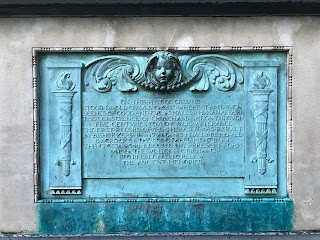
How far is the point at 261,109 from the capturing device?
17.6 feet

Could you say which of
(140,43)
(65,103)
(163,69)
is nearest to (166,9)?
(140,43)

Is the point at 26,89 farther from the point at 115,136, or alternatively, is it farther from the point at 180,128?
the point at 180,128

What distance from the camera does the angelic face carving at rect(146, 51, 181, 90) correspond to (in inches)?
207

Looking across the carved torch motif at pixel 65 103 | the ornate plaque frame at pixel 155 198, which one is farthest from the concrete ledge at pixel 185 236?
the carved torch motif at pixel 65 103

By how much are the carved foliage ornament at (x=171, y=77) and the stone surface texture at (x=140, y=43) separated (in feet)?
0.71

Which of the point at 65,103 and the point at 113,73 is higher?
the point at 113,73

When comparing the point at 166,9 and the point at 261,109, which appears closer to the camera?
the point at 166,9

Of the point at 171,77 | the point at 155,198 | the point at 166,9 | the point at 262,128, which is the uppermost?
the point at 166,9

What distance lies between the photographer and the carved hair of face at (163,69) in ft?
17.2

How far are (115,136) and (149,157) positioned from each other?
1.75ft

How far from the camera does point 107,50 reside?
5340mm

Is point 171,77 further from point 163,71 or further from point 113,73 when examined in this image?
point 113,73

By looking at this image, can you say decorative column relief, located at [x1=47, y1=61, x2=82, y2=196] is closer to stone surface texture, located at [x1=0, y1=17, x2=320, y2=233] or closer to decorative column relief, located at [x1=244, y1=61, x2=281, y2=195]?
stone surface texture, located at [x1=0, y1=17, x2=320, y2=233]

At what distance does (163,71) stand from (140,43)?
1.62ft
